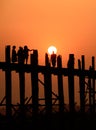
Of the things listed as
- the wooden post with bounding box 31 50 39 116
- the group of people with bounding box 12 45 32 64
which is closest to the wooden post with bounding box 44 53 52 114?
the wooden post with bounding box 31 50 39 116

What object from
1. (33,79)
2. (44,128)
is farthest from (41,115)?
(33,79)

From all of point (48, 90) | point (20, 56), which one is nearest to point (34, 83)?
point (48, 90)

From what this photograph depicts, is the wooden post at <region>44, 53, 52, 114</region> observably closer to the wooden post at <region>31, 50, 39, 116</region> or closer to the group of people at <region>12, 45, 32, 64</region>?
the wooden post at <region>31, 50, 39, 116</region>

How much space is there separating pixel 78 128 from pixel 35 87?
246cm

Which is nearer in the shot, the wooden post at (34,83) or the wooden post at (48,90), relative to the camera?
the wooden post at (34,83)

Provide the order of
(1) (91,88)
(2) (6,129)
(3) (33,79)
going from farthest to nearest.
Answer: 1. (1) (91,88)
2. (3) (33,79)
3. (2) (6,129)

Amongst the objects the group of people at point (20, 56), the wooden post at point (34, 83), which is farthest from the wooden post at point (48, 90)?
the group of people at point (20, 56)

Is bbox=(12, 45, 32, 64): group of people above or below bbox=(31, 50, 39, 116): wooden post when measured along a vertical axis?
above

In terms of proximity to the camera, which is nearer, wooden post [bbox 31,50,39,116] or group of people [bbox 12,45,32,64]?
wooden post [bbox 31,50,39,116]

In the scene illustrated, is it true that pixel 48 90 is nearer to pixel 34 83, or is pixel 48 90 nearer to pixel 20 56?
pixel 34 83

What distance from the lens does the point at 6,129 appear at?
11570mm

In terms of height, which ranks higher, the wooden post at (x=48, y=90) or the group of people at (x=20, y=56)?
the group of people at (x=20, y=56)

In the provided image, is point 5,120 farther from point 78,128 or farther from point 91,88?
point 91,88

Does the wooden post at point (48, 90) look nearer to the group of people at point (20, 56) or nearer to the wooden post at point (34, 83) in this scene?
the wooden post at point (34, 83)
